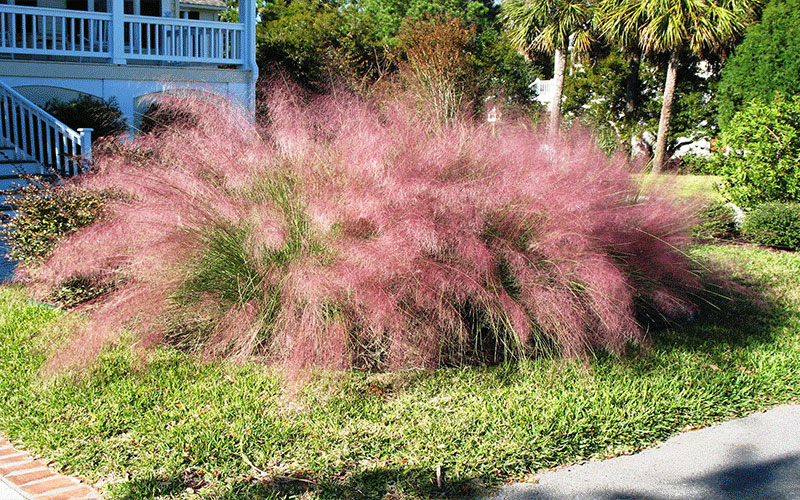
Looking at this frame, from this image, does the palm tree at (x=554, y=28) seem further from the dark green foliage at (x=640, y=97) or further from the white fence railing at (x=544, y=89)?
the white fence railing at (x=544, y=89)

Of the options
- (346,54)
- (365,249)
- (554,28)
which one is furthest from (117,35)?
(554,28)

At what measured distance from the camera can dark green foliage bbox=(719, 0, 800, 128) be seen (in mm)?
15227

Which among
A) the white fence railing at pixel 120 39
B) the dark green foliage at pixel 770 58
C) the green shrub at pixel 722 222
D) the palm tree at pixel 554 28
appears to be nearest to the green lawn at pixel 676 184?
the green shrub at pixel 722 222

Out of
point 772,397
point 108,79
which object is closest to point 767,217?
point 772,397

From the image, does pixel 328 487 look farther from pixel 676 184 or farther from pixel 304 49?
pixel 304 49

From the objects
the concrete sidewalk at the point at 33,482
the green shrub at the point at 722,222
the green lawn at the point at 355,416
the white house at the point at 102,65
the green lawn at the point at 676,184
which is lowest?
the concrete sidewalk at the point at 33,482

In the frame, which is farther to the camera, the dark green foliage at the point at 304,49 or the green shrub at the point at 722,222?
the dark green foliage at the point at 304,49

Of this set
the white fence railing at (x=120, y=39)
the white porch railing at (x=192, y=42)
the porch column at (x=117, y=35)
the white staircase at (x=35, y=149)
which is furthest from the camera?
the white porch railing at (x=192, y=42)

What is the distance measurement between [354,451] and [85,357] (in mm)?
1942

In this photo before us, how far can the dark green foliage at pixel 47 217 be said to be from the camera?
21.6 ft

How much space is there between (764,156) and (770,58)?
5.77 m

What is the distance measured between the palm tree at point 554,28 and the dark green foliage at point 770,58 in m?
Result: 5.89

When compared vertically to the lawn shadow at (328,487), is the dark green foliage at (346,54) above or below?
above

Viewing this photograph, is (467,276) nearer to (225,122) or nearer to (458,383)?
(458,383)
